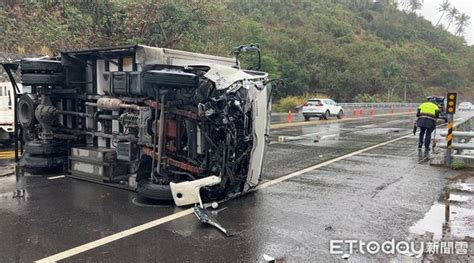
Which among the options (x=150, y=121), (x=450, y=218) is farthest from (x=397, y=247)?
(x=150, y=121)

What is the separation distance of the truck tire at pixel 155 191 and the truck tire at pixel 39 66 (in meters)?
3.30

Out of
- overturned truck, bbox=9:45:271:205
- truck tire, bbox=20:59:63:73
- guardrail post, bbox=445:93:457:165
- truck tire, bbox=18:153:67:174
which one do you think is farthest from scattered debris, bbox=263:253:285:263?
guardrail post, bbox=445:93:457:165

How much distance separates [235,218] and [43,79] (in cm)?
479

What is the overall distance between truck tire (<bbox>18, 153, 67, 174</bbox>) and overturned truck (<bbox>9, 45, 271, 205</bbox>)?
0.06ft

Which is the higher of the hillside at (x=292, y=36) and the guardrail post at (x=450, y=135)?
the hillside at (x=292, y=36)

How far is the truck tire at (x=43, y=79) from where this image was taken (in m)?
8.11

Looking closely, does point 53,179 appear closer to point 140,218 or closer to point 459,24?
point 140,218

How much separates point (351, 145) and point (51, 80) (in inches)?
379

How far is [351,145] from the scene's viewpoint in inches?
563

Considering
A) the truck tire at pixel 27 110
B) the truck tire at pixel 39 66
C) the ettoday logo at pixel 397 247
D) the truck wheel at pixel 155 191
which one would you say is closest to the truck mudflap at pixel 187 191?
the truck wheel at pixel 155 191

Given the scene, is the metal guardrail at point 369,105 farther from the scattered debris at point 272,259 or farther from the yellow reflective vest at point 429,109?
the scattered debris at point 272,259

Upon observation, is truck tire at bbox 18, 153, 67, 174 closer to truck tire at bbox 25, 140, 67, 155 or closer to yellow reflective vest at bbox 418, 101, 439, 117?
truck tire at bbox 25, 140, 67, 155

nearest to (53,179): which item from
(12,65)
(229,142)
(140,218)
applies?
(12,65)

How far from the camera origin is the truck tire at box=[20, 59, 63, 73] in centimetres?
810
